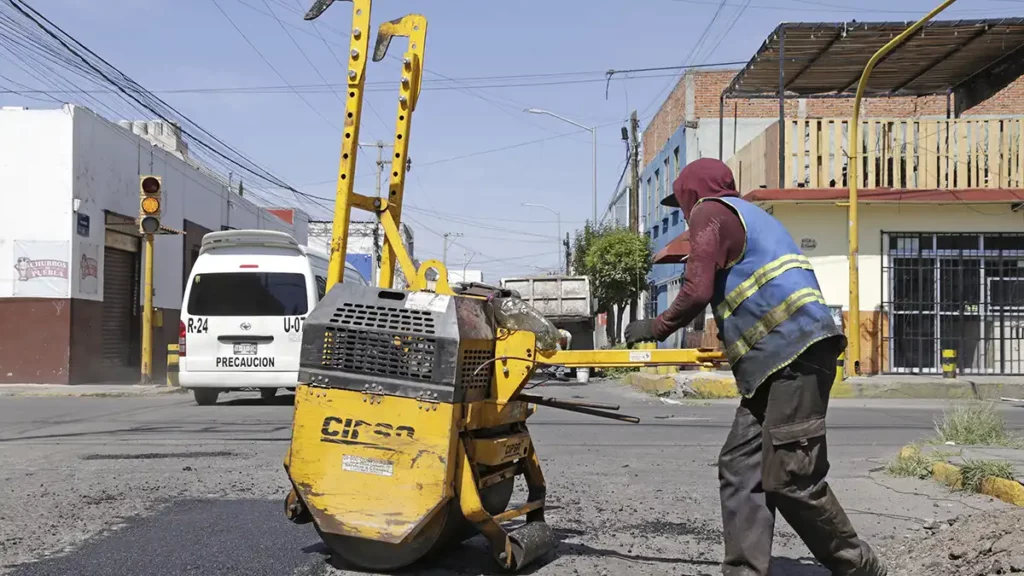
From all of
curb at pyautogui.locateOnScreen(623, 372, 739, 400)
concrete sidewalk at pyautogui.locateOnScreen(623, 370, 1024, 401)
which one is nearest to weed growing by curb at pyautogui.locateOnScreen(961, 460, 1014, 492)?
curb at pyautogui.locateOnScreen(623, 372, 739, 400)

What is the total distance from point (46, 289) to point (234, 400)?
6491mm

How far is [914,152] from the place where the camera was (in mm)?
18812

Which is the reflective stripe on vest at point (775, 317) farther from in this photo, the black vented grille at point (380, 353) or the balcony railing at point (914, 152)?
the balcony railing at point (914, 152)

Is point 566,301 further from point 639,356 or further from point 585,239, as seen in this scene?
point 639,356

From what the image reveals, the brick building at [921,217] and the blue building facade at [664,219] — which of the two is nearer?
the brick building at [921,217]

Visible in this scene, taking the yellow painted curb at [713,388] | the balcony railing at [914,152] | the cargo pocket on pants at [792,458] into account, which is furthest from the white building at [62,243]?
the cargo pocket on pants at [792,458]

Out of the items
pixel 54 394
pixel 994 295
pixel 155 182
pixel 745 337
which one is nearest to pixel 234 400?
pixel 54 394

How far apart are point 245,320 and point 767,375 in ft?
32.1

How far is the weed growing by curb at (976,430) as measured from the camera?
26.6ft

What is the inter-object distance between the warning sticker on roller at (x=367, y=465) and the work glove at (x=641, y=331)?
1108mm

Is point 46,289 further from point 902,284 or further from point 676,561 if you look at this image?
point 676,561

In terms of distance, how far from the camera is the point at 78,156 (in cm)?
1933

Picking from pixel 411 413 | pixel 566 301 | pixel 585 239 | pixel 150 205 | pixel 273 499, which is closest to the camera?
pixel 411 413

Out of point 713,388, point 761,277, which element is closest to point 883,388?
point 713,388
